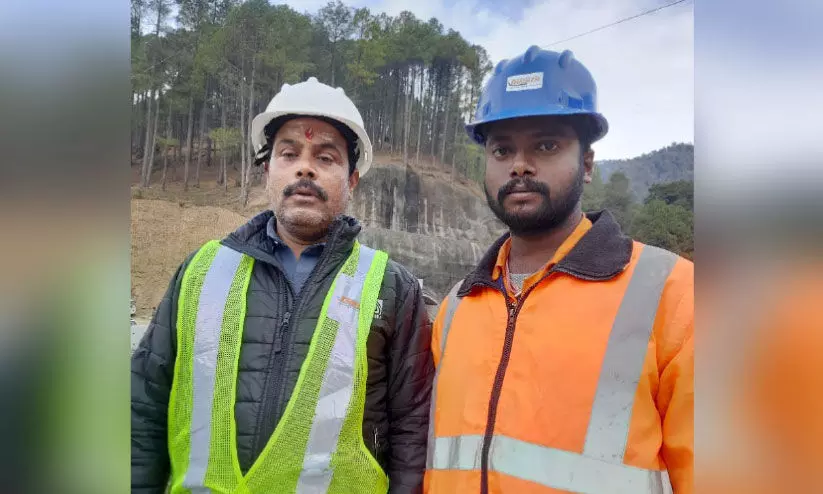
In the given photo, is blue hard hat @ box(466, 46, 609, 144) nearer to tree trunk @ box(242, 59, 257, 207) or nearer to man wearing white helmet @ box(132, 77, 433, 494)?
man wearing white helmet @ box(132, 77, 433, 494)

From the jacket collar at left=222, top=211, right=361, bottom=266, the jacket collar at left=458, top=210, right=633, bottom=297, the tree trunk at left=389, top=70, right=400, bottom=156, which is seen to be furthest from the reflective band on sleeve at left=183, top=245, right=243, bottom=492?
the tree trunk at left=389, top=70, right=400, bottom=156

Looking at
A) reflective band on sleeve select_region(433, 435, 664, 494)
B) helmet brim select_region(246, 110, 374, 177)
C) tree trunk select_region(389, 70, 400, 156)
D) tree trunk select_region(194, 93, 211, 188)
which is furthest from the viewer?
tree trunk select_region(389, 70, 400, 156)

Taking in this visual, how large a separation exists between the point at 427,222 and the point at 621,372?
6274 mm

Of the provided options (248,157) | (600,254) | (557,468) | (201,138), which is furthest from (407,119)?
(557,468)

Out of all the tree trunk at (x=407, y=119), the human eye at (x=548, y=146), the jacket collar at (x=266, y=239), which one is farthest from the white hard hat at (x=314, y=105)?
the tree trunk at (x=407, y=119)

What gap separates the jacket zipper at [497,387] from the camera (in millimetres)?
1799

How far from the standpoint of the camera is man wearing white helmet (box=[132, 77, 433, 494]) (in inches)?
75.7

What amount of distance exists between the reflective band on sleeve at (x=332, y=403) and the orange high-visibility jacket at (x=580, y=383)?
426 mm

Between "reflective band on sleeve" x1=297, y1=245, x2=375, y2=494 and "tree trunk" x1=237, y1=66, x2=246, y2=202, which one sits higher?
"tree trunk" x1=237, y1=66, x2=246, y2=202

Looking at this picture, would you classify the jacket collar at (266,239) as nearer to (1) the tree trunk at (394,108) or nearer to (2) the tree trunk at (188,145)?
(2) the tree trunk at (188,145)

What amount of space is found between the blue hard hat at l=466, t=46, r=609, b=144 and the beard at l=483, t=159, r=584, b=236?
0.93 ft

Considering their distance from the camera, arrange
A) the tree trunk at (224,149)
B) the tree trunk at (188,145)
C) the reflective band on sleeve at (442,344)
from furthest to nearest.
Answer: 1. the tree trunk at (224,149)
2. the tree trunk at (188,145)
3. the reflective band on sleeve at (442,344)
